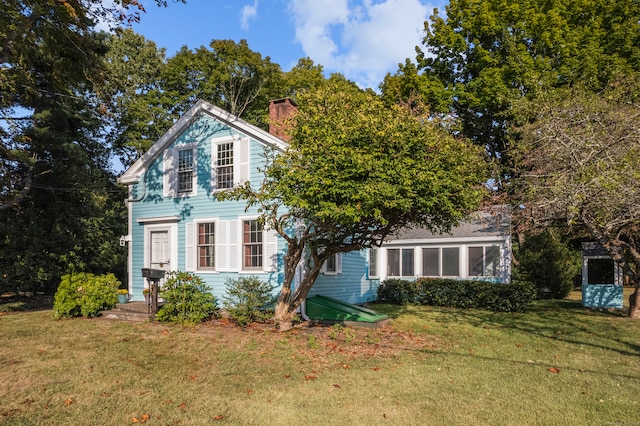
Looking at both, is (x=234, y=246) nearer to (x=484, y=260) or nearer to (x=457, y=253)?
(x=457, y=253)

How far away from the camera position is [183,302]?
1236cm

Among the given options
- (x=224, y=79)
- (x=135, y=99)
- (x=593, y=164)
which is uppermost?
(x=224, y=79)

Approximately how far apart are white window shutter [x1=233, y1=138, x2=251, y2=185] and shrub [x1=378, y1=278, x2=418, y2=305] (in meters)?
8.33

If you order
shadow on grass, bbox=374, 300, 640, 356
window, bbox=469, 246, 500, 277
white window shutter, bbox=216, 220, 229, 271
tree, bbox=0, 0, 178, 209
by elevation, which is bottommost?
shadow on grass, bbox=374, 300, 640, 356

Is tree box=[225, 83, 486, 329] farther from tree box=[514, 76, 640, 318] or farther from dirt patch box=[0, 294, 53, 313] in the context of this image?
dirt patch box=[0, 294, 53, 313]

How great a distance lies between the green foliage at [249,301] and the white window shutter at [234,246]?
2.30 feet

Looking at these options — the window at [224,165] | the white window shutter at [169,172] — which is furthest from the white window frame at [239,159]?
the white window shutter at [169,172]

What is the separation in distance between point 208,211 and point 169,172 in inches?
87.9

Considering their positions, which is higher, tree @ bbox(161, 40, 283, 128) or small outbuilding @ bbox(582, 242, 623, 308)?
tree @ bbox(161, 40, 283, 128)

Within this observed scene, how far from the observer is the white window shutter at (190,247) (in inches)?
574

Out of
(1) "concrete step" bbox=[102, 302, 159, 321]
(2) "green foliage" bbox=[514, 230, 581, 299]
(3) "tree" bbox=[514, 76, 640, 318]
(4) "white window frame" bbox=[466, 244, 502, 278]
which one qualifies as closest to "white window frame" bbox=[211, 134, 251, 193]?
(1) "concrete step" bbox=[102, 302, 159, 321]

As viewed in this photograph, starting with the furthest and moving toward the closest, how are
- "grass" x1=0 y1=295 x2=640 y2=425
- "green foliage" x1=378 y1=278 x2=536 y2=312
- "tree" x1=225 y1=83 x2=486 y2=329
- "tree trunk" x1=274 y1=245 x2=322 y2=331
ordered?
1. "green foliage" x1=378 y1=278 x2=536 y2=312
2. "tree trunk" x1=274 y1=245 x2=322 y2=331
3. "tree" x1=225 y1=83 x2=486 y2=329
4. "grass" x1=0 y1=295 x2=640 y2=425

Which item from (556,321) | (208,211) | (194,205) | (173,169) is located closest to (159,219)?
(194,205)

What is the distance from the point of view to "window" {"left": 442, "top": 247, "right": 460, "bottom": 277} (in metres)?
19.3
